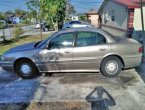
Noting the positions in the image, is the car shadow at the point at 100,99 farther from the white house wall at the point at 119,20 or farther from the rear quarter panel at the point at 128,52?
the white house wall at the point at 119,20

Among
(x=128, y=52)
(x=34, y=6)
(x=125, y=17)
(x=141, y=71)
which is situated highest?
(x=34, y=6)

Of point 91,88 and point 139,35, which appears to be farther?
point 139,35

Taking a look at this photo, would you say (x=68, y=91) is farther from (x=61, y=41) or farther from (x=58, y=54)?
(x=61, y=41)

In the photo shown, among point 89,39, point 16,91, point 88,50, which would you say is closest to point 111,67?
point 88,50

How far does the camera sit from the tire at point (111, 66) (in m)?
7.35

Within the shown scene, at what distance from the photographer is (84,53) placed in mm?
7297

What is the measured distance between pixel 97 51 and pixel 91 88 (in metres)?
1.39

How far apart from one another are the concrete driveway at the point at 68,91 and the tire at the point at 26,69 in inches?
9.8

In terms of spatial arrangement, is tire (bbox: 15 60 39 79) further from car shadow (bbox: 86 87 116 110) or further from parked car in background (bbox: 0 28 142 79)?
car shadow (bbox: 86 87 116 110)

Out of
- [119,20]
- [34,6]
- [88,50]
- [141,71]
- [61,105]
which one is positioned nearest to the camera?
[61,105]

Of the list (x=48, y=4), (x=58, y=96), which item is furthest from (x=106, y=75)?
(x=48, y=4)

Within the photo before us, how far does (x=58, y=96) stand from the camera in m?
5.91

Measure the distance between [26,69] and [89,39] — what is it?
228 centimetres

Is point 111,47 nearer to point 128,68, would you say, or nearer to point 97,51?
point 97,51
